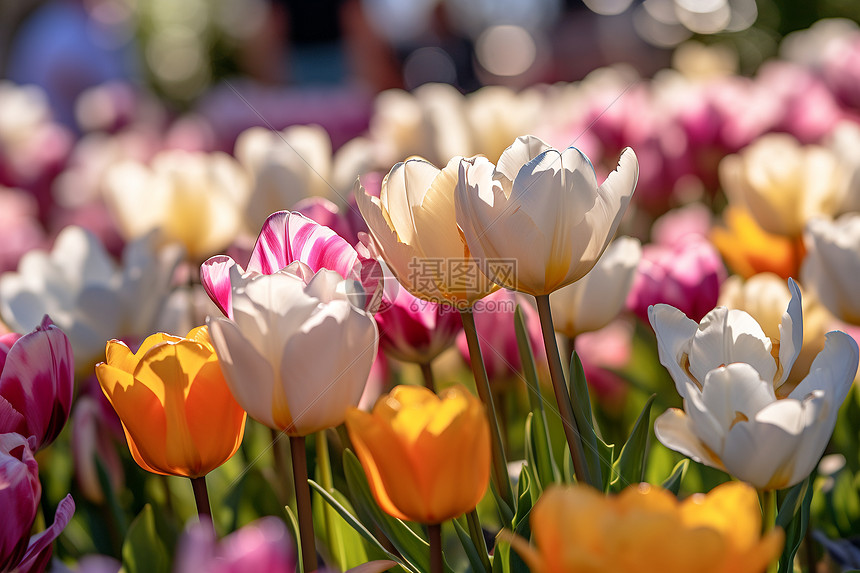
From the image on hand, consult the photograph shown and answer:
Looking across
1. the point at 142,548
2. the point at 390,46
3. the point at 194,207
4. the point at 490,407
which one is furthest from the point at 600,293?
the point at 390,46

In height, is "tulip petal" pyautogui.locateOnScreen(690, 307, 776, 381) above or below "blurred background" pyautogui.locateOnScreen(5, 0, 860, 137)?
above

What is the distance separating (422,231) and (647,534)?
237 millimetres

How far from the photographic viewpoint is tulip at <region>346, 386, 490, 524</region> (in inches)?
15.4

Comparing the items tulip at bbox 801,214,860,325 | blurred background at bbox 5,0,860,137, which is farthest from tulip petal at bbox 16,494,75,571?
blurred background at bbox 5,0,860,137

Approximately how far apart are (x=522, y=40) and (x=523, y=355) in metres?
8.04

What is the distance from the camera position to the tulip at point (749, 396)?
A: 15.7 inches

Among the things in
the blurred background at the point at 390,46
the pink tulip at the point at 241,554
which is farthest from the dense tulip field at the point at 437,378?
the blurred background at the point at 390,46

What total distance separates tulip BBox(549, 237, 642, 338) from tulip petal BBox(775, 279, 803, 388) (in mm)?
223

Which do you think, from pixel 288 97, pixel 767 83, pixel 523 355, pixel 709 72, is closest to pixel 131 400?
pixel 523 355

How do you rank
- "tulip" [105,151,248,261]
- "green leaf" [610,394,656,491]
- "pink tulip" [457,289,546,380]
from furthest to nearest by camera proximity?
"tulip" [105,151,248,261] → "pink tulip" [457,289,546,380] → "green leaf" [610,394,656,491]

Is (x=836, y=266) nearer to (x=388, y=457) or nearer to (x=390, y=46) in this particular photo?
(x=388, y=457)

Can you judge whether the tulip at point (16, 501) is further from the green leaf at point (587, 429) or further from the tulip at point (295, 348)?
the green leaf at point (587, 429)

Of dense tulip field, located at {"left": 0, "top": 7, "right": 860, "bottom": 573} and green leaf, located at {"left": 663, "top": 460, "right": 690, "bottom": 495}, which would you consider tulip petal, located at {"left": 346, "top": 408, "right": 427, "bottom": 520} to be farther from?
green leaf, located at {"left": 663, "top": 460, "right": 690, "bottom": 495}

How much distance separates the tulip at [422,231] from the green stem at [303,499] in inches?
4.7
